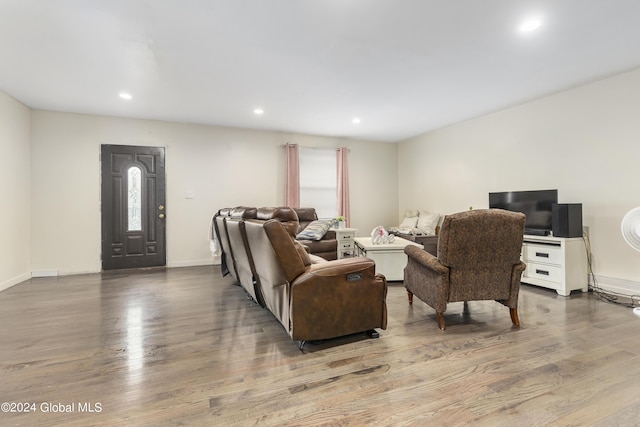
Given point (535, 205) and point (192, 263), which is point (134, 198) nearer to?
point (192, 263)

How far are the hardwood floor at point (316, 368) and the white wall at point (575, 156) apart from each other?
1211 mm

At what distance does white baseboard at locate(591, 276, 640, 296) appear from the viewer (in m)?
3.33

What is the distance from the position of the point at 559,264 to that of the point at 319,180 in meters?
4.25

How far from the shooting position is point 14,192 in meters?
4.12

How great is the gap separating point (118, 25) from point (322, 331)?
294 centimetres

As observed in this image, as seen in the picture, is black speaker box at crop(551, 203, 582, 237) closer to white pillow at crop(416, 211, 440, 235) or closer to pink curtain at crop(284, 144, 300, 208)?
white pillow at crop(416, 211, 440, 235)

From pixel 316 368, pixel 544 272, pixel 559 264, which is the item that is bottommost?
pixel 316 368

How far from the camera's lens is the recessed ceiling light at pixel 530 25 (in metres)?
2.42

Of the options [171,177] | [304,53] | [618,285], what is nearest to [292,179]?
[171,177]

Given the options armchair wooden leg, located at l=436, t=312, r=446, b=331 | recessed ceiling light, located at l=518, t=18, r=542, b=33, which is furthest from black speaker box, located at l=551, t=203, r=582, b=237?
armchair wooden leg, located at l=436, t=312, r=446, b=331

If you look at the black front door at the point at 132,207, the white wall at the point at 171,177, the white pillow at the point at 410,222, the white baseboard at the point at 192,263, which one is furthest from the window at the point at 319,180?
the black front door at the point at 132,207

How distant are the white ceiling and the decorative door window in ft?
3.32

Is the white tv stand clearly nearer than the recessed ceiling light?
No

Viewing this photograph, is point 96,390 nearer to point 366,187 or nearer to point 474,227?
point 474,227
